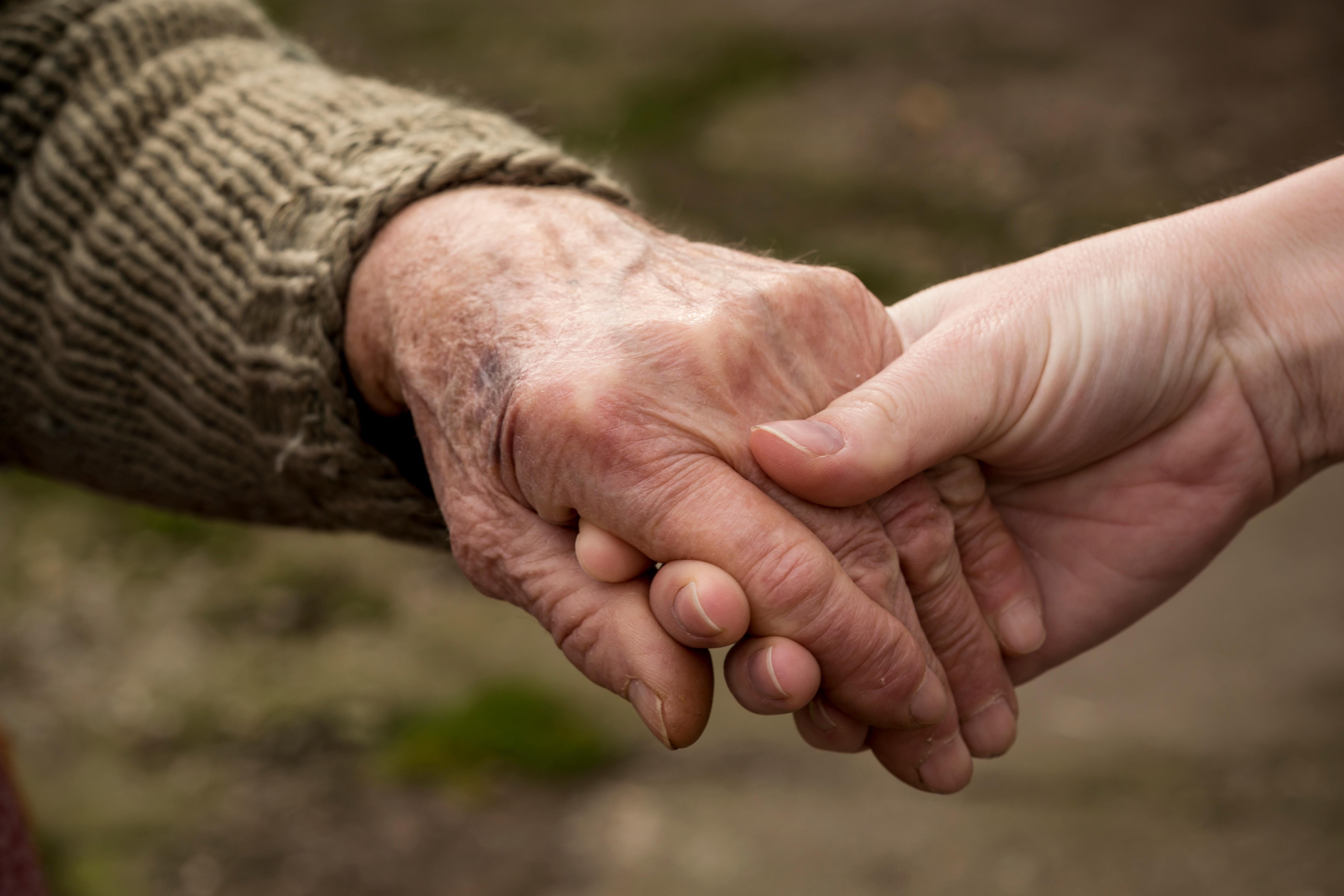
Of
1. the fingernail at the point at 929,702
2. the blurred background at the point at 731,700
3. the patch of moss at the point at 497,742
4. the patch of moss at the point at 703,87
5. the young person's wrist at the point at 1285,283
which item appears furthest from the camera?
the patch of moss at the point at 703,87

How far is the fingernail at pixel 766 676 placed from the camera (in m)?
0.95

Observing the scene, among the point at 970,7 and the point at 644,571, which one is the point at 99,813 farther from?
the point at 970,7

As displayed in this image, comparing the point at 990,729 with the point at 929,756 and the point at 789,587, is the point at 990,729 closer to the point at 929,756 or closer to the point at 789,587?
the point at 929,756

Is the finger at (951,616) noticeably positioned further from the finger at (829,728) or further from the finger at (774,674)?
the finger at (774,674)

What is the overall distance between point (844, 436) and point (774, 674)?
214 millimetres

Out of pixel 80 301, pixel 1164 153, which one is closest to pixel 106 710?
pixel 80 301

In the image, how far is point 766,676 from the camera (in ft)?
3.11

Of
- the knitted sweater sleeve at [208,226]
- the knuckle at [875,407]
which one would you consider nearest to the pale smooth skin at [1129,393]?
the knuckle at [875,407]

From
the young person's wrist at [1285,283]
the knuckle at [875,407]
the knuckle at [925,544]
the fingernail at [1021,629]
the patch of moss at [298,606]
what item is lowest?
the patch of moss at [298,606]

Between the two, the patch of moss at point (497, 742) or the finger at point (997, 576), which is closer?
the finger at point (997, 576)

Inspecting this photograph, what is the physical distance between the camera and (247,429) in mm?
1328

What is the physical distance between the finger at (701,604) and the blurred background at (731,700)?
0.65 meters

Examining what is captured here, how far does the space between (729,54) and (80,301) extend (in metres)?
3.11

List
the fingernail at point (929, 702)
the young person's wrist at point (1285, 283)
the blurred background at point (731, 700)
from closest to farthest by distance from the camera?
the fingernail at point (929, 702) → the young person's wrist at point (1285, 283) → the blurred background at point (731, 700)
